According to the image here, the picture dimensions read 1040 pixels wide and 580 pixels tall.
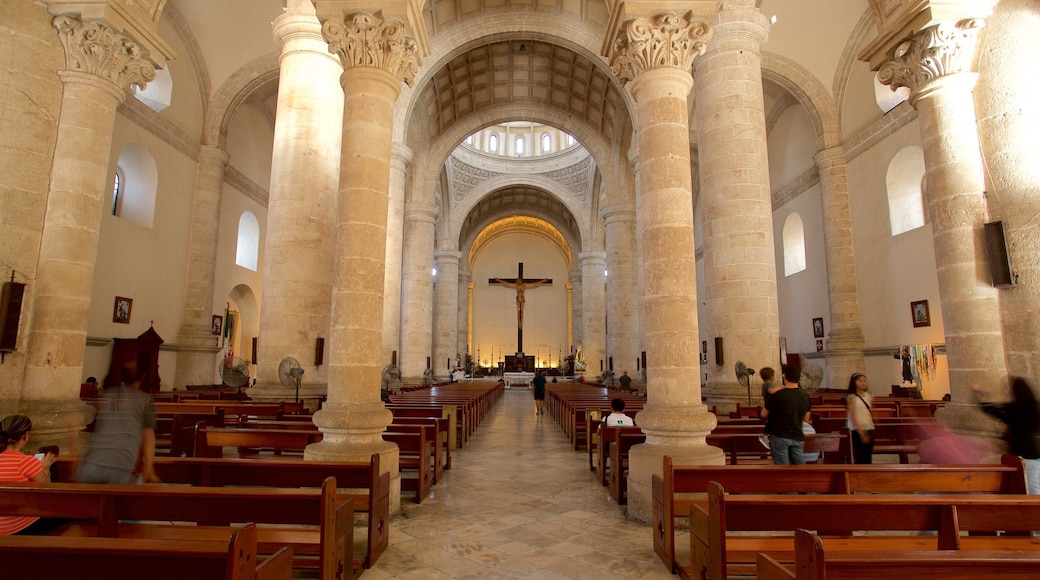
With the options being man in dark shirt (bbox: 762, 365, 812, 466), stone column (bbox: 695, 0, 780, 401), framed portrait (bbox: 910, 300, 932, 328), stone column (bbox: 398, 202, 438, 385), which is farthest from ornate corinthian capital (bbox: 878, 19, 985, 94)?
stone column (bbox: 398, 202, 438, 385)

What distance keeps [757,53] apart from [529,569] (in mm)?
9617

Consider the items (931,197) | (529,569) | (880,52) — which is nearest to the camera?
(529,569)

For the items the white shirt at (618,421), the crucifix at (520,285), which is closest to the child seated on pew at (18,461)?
the white shirt at (618,421)

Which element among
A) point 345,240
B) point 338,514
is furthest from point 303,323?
point 338,514

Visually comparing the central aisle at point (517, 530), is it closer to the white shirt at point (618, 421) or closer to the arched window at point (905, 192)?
the white shirt at point (618, 421)

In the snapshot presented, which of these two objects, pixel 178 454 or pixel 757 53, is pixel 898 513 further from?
pixel 757 53

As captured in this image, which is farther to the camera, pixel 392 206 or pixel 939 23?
pixel 392 206

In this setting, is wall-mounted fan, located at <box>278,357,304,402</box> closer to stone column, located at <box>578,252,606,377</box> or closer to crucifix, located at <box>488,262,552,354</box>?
stone column, located at <box>578,252,606,377</box>

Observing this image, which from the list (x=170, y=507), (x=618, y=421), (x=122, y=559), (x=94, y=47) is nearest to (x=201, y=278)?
(x=94, y=47)

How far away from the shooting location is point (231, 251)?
18.7 m

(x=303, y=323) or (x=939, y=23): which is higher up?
(x=939, y=23)

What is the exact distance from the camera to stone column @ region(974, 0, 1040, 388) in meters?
6.52

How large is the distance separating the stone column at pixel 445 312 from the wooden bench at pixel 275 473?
71.0 ft

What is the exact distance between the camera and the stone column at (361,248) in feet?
18.7
